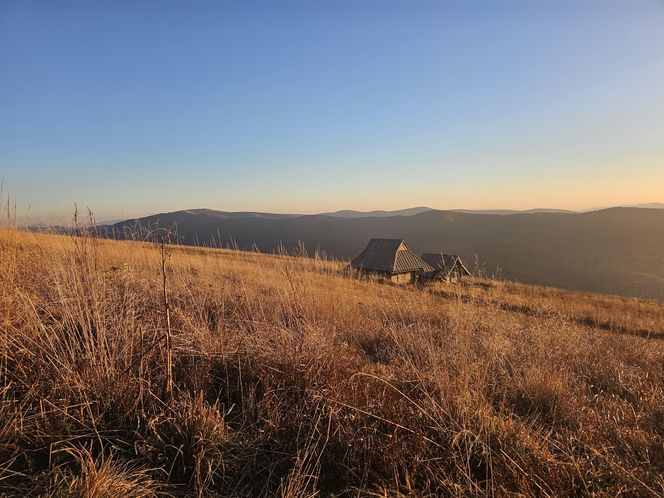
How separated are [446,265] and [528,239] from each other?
7526 cm

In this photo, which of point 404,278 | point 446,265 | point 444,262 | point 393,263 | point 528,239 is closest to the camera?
point 393,263

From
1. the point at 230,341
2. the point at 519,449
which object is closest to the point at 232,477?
the point at 230,341

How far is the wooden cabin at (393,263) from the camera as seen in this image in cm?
2394

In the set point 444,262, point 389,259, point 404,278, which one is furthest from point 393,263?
point 444,262

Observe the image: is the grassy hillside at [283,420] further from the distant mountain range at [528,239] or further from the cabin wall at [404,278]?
the distant mountain range at [528,239]

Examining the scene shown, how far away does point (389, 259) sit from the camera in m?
24.6

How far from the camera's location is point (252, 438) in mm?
1997

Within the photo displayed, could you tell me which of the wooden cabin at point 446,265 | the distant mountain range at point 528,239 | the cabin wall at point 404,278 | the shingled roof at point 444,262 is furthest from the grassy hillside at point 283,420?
the distant mountain range at point 528,239

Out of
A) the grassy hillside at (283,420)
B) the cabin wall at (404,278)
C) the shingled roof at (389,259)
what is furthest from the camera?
the shingled roof at (389,259)

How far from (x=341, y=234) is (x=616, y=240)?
64.7 meters

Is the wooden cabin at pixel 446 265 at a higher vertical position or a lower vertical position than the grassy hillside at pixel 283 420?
lower

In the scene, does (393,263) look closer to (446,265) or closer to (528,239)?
(446,265)

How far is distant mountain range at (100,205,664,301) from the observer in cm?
5414

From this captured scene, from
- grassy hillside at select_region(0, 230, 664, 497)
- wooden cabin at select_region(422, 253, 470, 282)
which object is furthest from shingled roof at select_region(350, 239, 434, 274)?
grassy hillside at select_region(0, 230, 664, 497)
